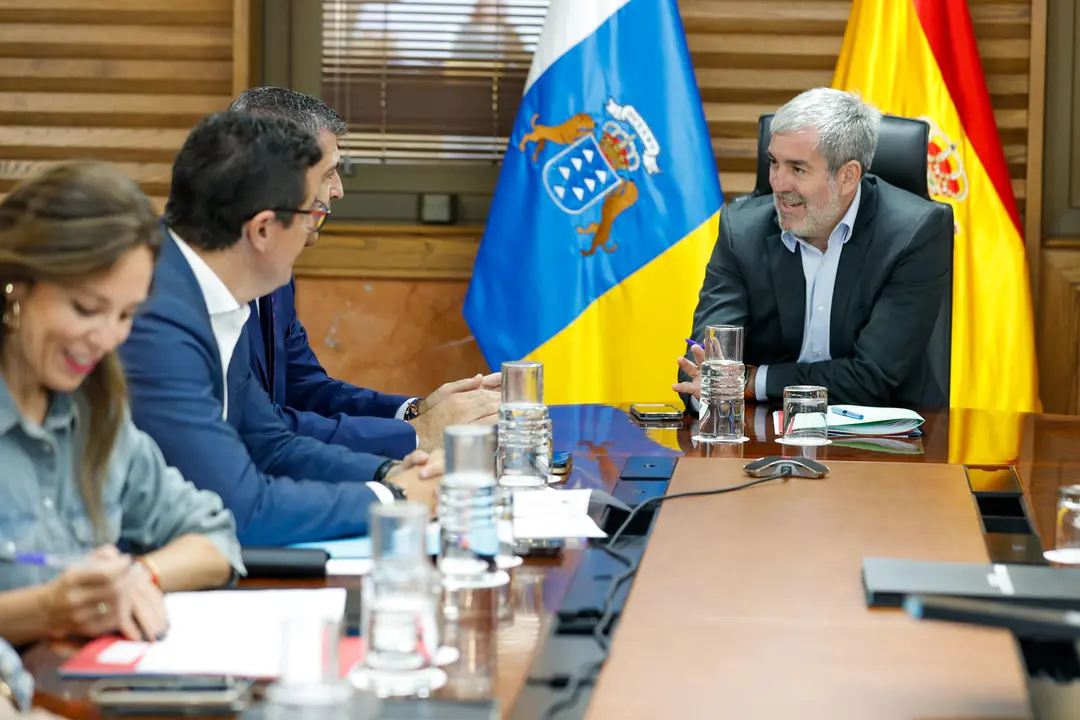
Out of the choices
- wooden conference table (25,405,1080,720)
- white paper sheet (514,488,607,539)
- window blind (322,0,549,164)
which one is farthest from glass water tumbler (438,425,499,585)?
window blind (322,0,549,164)

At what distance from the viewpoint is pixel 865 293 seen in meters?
3.17

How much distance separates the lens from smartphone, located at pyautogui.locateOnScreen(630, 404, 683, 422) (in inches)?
109

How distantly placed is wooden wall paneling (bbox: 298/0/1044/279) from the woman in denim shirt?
2656 mm

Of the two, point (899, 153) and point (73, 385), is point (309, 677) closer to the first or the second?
point (73, 385)

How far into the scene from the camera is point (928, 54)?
3902 mm

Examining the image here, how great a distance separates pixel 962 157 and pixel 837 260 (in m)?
0.94

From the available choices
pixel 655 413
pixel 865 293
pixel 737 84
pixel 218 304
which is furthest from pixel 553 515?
pixel 737 84

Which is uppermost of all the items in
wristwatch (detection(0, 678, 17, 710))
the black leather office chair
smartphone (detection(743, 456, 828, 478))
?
the black leather office chair

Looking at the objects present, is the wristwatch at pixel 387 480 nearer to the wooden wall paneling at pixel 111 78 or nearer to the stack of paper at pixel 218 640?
the stack of paper at pixel 218 640

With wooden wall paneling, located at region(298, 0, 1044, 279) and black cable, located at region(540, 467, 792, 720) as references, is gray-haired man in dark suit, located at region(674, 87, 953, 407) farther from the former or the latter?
black cable, located at region(540, 467, 792, 720)

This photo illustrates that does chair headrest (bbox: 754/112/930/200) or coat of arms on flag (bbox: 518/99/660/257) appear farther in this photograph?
coat of arms on flag (bbox: 518/99/660/257)

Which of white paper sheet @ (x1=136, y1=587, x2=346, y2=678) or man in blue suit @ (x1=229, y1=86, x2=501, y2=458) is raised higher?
man in blue suit @ (x1=229, y1=86, x2=501, y2=458)

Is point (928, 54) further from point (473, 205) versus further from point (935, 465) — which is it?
point (935, 465)

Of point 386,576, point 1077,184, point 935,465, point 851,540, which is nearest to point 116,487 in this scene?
point 386,576
